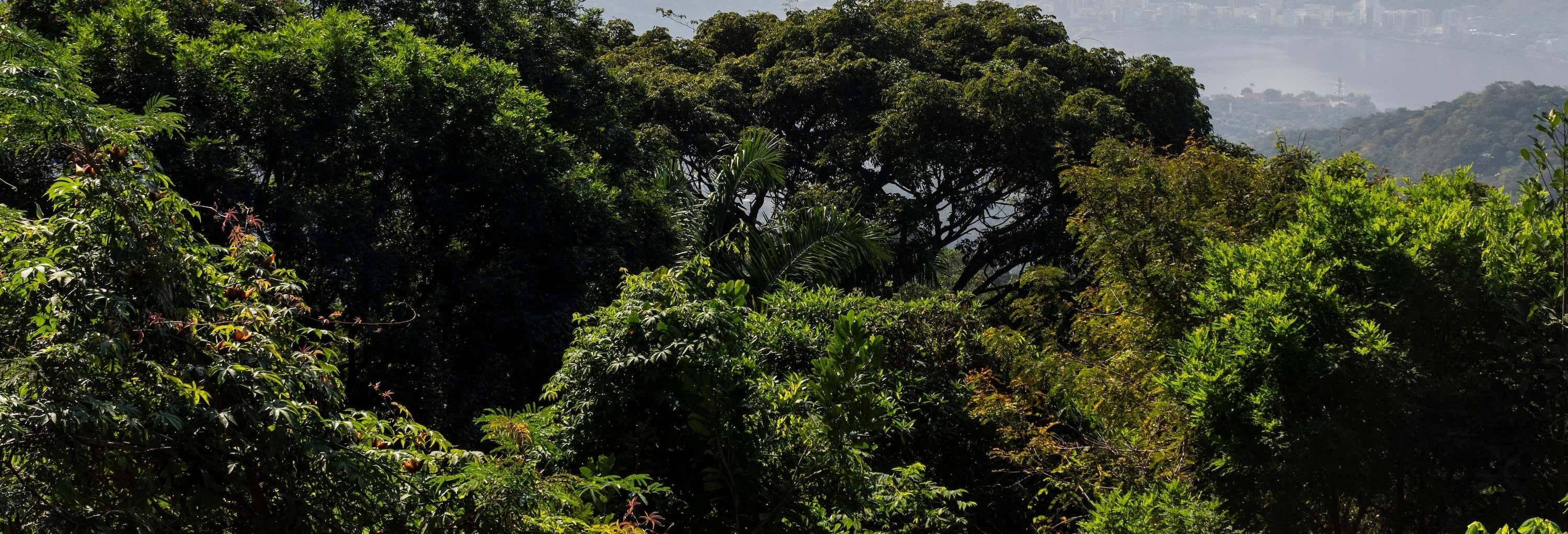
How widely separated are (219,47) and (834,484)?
6.58 meters

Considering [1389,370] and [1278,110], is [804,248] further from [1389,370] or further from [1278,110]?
[1278,110]

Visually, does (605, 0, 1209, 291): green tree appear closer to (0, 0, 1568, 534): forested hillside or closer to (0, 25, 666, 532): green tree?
(0, 0, 1568, 534): forested hillside

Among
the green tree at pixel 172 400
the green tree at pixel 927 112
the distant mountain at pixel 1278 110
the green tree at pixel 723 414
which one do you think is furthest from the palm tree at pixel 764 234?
the distant mountain at pixel 1278 110

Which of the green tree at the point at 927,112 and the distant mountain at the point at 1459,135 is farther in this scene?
the distant mountain at the point at 1459,135

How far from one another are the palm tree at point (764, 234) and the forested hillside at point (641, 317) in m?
0.04

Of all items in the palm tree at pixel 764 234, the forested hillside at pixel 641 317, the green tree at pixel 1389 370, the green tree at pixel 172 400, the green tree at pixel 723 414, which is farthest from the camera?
the palm tree at pixel 764 234

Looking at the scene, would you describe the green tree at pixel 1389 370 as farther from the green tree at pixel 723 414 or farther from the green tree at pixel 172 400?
the green tree at pixel 172 400

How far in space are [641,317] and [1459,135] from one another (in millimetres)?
75357

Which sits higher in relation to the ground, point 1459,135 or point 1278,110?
point 1459,135

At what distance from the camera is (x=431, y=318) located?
808cm

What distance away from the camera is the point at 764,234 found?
9.09m

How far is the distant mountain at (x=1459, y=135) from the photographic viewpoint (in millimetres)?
55031

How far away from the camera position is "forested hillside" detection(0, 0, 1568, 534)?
3.05m

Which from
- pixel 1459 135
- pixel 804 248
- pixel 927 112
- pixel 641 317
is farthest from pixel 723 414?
pixel 1459 135
